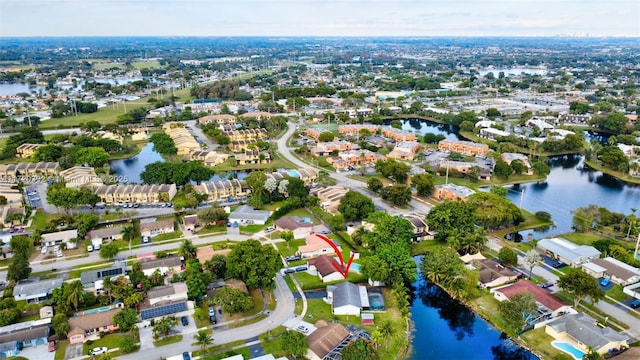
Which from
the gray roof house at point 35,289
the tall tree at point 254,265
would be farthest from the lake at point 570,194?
the gray roof house at point 35,289

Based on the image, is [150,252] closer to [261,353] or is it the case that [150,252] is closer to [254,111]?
[261,353]

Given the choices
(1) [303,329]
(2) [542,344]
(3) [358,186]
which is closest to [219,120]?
(3) [358,186]

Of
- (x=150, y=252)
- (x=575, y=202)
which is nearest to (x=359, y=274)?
(x=150, y=252)

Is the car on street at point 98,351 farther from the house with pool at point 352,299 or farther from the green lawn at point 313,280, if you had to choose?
the house with pool at point 352,299

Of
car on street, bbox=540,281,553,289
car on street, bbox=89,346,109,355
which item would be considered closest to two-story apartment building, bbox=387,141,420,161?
car on street, bbox=540,281,553,289

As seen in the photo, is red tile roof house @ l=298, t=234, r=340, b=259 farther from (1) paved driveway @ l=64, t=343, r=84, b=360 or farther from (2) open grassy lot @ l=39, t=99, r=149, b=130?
(2) open grassy lot @ l=39, t=99, r=149, b=130

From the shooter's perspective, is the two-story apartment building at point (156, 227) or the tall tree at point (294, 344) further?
the two-story apartment building at point (156, 227)
